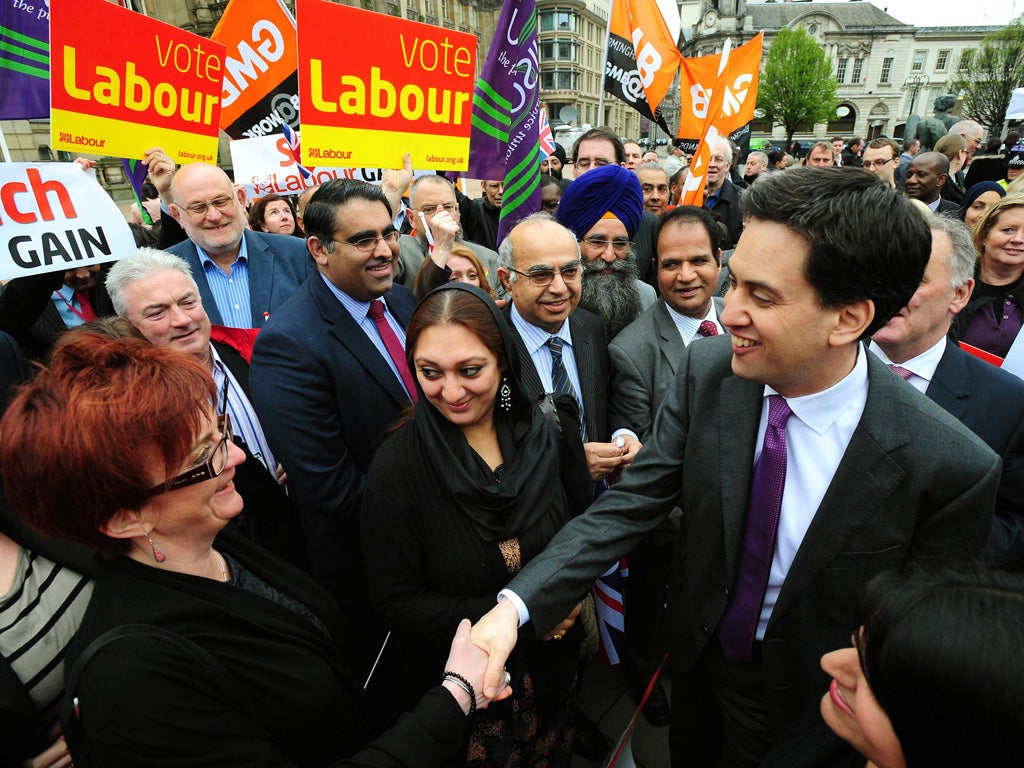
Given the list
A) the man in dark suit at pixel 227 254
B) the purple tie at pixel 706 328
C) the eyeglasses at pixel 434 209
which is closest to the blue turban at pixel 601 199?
the purple tie at pixel 706 328

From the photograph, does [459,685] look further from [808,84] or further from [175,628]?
[808,84]

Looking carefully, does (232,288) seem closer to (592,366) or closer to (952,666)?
(592,366)

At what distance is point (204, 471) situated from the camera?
1413 millimetres

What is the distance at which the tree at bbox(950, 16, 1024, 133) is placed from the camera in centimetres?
3738

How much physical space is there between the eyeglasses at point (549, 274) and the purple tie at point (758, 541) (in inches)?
51.8

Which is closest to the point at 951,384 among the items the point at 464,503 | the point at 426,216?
the point at 464,503

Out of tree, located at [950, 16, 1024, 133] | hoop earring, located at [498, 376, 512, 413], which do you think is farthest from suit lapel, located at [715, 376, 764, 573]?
tree, located at [950, 16, 1024, 133]

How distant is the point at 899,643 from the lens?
2.90 ft

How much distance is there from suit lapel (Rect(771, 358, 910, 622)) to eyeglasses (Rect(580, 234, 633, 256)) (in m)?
2.11

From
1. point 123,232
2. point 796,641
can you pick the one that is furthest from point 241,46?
point 796,641

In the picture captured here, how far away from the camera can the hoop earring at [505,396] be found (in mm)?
→ 2029

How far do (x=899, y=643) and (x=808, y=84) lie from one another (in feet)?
220

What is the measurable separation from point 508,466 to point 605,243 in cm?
199

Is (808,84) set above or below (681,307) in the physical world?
above
